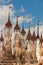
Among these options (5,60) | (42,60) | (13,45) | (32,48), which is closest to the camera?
(42,60)

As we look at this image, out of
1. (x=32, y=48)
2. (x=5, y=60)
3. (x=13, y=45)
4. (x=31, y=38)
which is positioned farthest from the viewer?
(x=32, y=48)

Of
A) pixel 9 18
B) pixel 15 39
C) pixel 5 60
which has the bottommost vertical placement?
pixel 5 60

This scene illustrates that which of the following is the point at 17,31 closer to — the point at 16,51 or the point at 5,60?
the point at 16,51

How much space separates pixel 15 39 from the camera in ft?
180

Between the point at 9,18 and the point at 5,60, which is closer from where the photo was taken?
the point at 5,60

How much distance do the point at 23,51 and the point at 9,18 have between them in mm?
12666

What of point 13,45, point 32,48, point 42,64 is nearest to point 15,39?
point 13,45

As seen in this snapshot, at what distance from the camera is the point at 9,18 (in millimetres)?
53719

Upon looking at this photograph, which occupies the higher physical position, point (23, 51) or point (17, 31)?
point (17, 31)

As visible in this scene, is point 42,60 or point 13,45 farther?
point 13,45

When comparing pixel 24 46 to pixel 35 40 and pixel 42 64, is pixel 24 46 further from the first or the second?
pixel 42 64

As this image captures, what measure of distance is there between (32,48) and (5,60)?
2186 centimetres

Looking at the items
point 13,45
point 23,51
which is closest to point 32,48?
point 23,51

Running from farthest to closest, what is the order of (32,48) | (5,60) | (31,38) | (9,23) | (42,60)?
(32,48) → (31,38) → (9,23) → (5,60) → (42,60)
